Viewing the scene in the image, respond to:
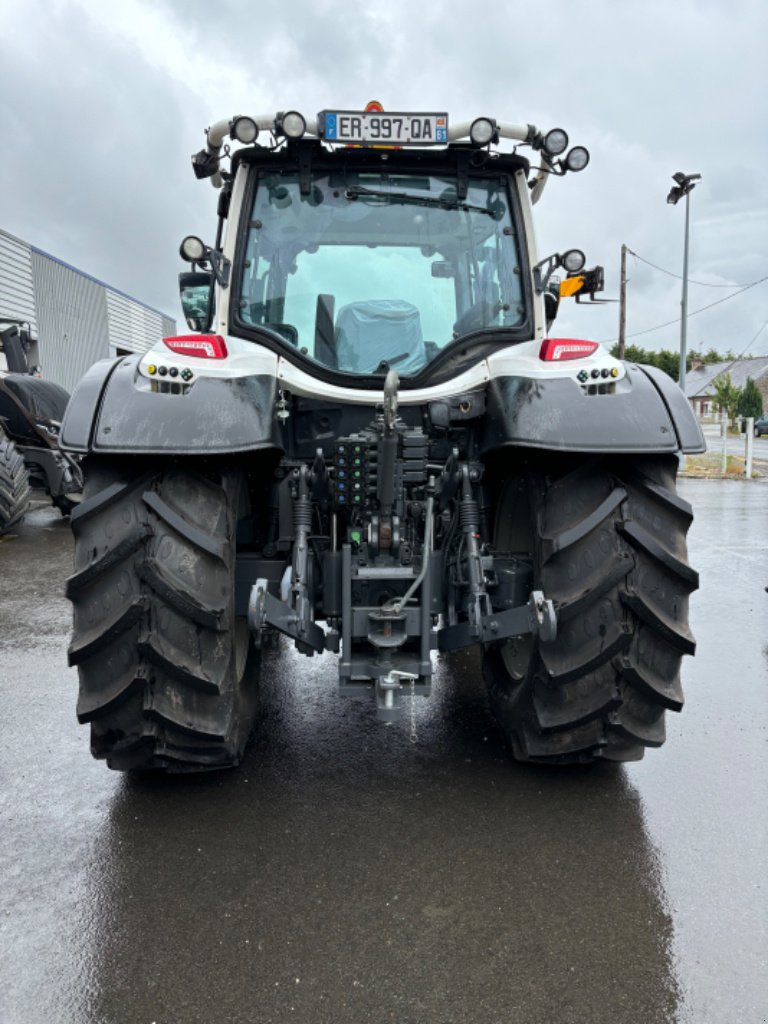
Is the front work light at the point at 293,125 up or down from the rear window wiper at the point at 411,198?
up

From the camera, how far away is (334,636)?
2943mm

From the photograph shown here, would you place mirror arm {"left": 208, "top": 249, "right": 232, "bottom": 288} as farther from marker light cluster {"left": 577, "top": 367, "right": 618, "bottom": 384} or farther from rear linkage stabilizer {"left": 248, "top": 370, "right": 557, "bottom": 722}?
marker light cluster {"left": 577, "top": 367, "right": 618, "bottom": 384}

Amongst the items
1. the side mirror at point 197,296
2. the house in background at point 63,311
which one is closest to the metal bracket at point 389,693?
the side mirror at point 197,296

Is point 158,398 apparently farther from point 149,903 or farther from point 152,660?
point 149,903

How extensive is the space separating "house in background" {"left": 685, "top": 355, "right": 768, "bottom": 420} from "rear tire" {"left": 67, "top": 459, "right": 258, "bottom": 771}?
71.4 metres

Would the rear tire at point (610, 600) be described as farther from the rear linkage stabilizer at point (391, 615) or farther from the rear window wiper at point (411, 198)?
the rear window wiper at point (411, 198)

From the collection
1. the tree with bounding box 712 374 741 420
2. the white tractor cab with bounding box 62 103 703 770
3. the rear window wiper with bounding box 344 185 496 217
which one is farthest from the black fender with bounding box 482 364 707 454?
the tree with bounding box 712 374 741 420

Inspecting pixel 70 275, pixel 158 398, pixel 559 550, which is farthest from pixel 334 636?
pixel 70 275

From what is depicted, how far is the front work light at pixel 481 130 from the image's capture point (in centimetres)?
317

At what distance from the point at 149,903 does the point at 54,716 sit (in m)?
1.74

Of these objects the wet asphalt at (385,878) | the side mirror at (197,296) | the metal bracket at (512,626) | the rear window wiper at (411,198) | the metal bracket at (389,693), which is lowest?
the wet asphalt at (385,878)

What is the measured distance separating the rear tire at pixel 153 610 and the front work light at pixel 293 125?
1408 millimetres

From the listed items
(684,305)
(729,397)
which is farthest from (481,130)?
(729,397)

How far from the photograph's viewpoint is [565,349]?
2.92m
